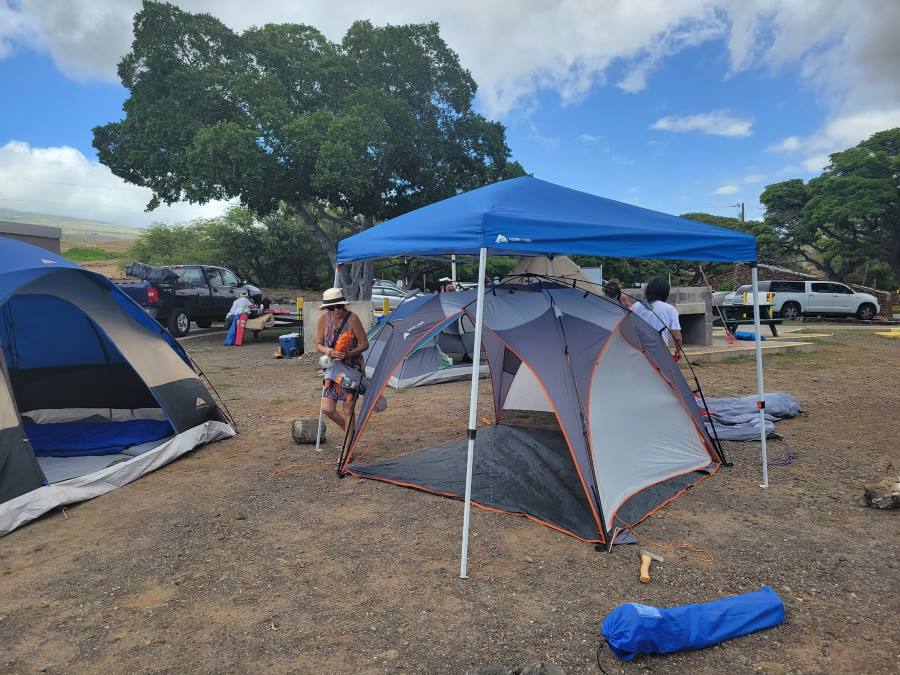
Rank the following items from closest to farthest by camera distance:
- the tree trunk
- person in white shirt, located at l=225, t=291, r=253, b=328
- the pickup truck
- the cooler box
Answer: the cooler box
the pickup truck
person in white shirt, located at l=225, t=291, r=253, b=328
the tree trunk

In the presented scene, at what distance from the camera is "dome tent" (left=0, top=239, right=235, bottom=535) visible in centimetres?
421

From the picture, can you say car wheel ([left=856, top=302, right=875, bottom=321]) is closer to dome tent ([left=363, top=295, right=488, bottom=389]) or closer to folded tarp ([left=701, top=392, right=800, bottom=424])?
folded tarp ([left=701, top=392, right=800, bottom=424])

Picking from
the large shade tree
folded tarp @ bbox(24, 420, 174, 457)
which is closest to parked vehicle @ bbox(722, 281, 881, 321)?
the large shade tree

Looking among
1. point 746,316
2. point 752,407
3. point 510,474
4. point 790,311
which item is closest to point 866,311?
point 790,311

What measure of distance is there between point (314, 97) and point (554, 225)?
14.7 meters

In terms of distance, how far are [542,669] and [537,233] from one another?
2.34 metres

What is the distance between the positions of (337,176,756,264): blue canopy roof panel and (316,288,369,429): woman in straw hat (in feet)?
2.18

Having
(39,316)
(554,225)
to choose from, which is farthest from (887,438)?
(39,316)

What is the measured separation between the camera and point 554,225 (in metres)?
3.79

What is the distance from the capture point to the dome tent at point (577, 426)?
414cm

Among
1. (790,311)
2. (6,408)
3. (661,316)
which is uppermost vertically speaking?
(790,311)

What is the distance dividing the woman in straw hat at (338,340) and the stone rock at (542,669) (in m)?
3.25

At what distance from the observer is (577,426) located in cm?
412

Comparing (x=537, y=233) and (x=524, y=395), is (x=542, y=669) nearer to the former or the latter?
(x=537, y=233)
